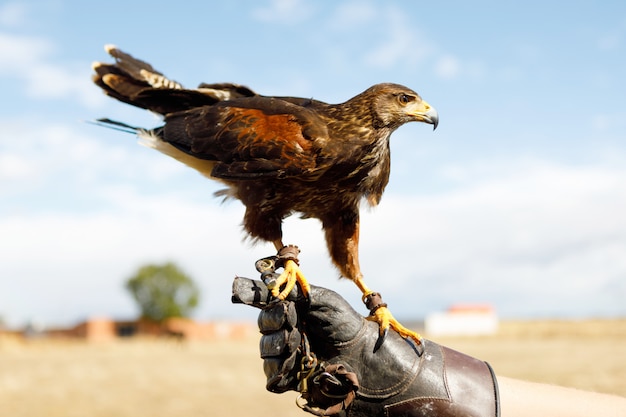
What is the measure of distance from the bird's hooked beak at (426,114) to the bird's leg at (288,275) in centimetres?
114

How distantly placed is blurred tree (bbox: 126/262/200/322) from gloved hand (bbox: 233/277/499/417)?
55129 mm

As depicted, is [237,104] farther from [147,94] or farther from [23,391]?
[23,391]

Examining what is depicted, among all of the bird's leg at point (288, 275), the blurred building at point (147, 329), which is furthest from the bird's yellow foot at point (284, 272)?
the blurred building at point (147, 329)

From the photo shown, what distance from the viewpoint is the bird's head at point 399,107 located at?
3.96 meters

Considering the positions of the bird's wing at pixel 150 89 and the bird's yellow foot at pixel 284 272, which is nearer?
the bird's yellow foot at pixel 284 272

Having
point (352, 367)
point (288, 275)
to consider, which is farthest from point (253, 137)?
point (352, 367)

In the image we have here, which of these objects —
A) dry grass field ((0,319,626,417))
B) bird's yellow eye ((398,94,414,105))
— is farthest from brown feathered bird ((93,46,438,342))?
dry grass field ((0,319,626,417))

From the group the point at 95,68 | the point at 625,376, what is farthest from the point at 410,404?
the point at 625,376

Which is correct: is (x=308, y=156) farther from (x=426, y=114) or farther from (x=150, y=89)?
(x=150, y=89)

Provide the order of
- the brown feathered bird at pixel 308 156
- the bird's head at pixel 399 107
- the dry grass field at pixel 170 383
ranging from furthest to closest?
the dry grass field at pixel 170 383 < the bird's head at pixel 399 107 < the brown feathered bird at pixel 308 156

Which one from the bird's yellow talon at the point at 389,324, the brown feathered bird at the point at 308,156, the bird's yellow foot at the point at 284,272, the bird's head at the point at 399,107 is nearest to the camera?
the bird's yellow foot at the point at 284,272

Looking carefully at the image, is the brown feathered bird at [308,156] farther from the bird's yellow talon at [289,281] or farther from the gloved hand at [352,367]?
the gloved hand at [352,367]

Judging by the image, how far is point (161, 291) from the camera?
57625 millimetres

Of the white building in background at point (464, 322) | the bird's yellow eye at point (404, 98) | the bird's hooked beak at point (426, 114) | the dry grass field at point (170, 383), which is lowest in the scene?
the dry grass field at point (170, 383)
